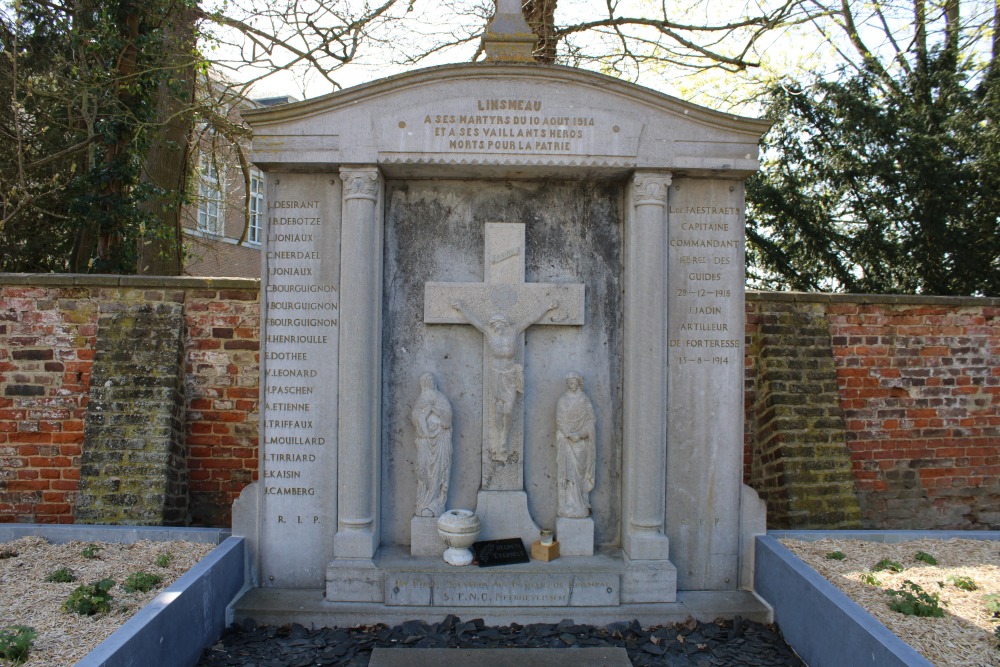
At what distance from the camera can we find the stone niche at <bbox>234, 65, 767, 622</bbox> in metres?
4.99

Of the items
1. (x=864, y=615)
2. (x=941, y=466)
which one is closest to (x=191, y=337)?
(x=864, y=615)

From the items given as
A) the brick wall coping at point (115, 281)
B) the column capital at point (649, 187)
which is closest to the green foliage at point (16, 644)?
the brick wall coping at point (115, 281)

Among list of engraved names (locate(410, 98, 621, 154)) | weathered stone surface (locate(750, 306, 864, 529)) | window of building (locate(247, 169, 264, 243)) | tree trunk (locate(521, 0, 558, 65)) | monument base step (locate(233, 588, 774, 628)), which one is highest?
tree trunk (locate(521, 0, 558, 65))

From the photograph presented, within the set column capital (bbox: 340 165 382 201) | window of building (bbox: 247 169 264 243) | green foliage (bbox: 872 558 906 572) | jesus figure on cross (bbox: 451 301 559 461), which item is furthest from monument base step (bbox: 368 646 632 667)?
window of building (bbox: 247 169 264 243)

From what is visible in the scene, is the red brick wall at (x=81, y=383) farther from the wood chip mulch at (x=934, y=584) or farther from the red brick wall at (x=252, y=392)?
the wood chip mulch at (x=934, y=584)

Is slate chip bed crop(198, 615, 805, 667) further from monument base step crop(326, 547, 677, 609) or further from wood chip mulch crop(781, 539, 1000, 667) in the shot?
wood chip mulch crop(781, 539, 1000, 667)

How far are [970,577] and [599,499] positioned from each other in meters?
2.47

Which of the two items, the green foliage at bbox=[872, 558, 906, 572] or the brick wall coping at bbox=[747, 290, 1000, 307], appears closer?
the green foliage at bbox=[872, 558, 906, 572]

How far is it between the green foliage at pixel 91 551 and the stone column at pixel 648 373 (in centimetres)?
376

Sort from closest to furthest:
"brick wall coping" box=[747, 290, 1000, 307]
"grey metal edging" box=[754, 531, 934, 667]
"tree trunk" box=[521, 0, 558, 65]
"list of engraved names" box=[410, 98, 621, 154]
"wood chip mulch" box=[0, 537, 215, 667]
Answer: "grey metal edging" box=[754, 531, 934, 667], "wood chip mulch" box=[0, 537, 215, 667], "list of engraved names" box=[410, 98, 621, 154], "brick wall coping" box=[747, 290, 1000, 307], "tree trunk" box=[521, 0, 558, 65]

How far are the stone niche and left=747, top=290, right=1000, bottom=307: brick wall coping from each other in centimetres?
239

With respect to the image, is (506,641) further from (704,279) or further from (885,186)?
(885,186)

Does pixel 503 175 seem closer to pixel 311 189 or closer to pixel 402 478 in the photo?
pixel 311 189

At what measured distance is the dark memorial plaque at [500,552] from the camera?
16.3ft
